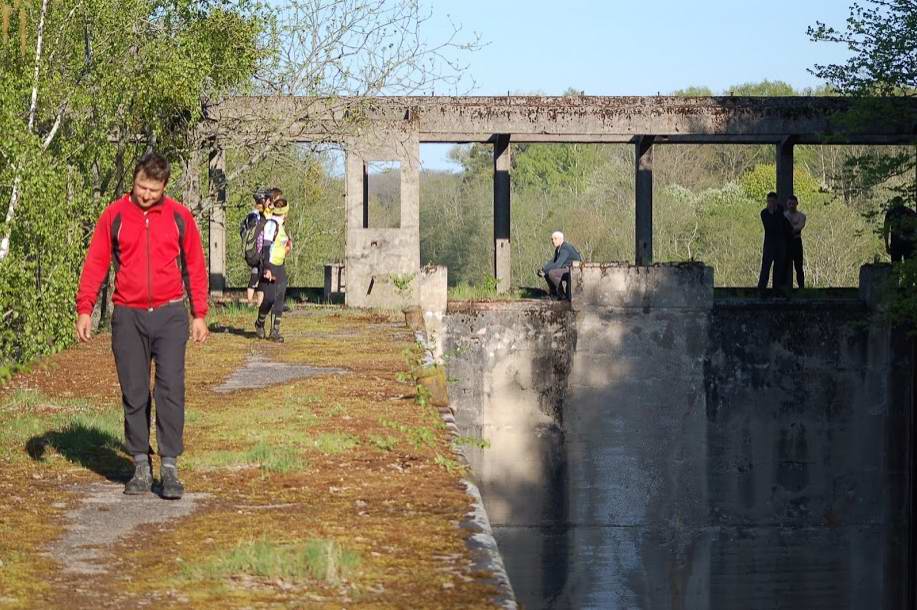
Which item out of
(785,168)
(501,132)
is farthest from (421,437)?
(785,168)

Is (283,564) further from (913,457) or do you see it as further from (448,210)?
(448,210)

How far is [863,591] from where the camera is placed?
68.1 feet

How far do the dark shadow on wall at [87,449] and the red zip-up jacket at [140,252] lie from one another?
112cm

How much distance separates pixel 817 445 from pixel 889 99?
680cm

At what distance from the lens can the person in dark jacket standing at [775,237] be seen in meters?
23.7

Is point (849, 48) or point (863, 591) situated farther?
point (849, 48)

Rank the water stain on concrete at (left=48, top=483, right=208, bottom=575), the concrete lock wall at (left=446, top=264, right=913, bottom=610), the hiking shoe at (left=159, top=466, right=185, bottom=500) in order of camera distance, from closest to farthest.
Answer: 1. the water stain on concrete at (left=48, top=483, right=208, bottom=575)
2. the hiking shoe at (left=159, top=466, right=185, bottom=500)
3. the concrete lock wall at (left=446, top=264, right=913, bottom=610)

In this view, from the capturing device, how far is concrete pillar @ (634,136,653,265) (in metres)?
26.2

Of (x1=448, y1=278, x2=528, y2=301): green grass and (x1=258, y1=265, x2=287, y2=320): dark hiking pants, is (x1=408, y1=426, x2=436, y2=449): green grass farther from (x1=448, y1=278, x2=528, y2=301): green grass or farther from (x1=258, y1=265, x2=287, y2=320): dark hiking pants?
(x1=448, y1=278, x2=528, y2=301): green grass

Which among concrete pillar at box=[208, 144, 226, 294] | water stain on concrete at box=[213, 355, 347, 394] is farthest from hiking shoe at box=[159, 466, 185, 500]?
concrete pillar at box=[208, 144, 226, 294]

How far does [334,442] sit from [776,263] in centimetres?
1702

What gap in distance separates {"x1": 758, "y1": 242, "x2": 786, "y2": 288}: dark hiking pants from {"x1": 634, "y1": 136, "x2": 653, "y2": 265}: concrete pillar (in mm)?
2386

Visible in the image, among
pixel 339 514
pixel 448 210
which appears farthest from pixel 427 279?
pixel 448 210

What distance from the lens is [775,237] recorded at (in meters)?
23.9
